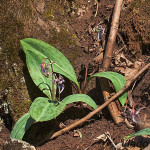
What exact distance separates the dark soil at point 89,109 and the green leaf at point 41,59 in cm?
26

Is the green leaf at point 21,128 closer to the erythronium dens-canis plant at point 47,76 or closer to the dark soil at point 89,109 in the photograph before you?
the erythronium dens-canis plant at point 47,76

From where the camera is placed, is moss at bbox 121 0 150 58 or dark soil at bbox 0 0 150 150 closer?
dark soil at bbox 0 0 150 150

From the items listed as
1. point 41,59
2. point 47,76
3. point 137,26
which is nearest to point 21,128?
point 47,76

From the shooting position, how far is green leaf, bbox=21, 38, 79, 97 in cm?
250

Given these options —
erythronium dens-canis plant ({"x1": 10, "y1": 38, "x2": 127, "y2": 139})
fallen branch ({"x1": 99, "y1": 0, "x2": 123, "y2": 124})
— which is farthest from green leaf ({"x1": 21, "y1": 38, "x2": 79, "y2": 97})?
fallen branch ({"x1": 99, "y1": 0, "x2": 123, "y2": 124})

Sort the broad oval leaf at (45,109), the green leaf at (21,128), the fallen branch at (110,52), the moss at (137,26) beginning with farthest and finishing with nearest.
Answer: the moss at (137,26) < the fallen branch at (110,52) < the green leaf at (21,128) < the broad oval leaf at (45,109)

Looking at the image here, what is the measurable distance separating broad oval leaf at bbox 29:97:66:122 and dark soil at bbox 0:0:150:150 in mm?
383

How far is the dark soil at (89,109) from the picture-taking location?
2406 mm

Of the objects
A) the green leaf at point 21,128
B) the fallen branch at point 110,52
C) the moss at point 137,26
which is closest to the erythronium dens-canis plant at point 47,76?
the green leaf at point 21,128

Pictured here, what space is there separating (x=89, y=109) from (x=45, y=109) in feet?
2.32

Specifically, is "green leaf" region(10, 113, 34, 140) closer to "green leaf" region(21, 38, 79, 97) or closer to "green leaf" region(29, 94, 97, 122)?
"green leaf" region(29, 94, 97, 122)

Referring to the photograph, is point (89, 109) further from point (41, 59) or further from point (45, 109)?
point (41, 59)

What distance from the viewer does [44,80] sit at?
2553mm

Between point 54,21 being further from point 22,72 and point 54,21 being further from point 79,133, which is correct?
point 79,133
